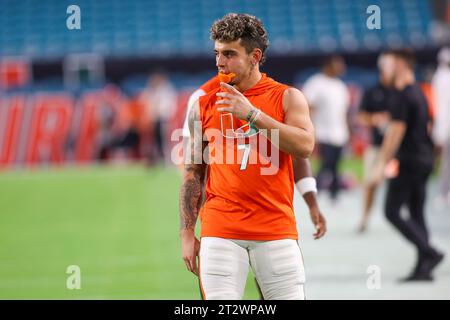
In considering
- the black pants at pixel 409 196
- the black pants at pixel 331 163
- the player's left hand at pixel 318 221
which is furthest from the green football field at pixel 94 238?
the player's left hand at pixel 318 221

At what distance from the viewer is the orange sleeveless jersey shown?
545 cm

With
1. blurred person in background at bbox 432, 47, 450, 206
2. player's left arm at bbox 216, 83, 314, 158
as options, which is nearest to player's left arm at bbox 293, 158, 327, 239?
player's left arm at bbox 216, 83, 314, 158

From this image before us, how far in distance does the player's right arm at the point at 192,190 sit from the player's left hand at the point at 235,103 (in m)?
0.47

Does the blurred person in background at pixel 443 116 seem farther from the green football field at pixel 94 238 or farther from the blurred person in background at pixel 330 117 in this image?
the green football field at pixel 94 238

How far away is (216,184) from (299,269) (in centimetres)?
69

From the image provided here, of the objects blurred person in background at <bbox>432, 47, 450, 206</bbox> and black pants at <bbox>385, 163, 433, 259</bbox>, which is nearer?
black pants at <bbox>385, 163, 433, 259</bbox>

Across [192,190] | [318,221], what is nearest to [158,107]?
[318,221]

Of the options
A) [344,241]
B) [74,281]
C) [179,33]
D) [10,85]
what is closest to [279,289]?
[74,281]

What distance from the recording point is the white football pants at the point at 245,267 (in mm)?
5426

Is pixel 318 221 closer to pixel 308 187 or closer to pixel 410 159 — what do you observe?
pixel 308 187

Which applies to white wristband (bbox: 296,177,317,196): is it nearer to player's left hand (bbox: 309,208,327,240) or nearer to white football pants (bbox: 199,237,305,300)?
player's left hand (bbox: 309,208,327,240)

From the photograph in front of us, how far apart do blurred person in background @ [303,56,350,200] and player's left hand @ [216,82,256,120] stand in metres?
11.1

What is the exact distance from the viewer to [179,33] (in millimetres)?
31531

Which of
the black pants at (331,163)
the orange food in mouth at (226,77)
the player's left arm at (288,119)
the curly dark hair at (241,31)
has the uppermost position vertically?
the black pants at (331,163)
